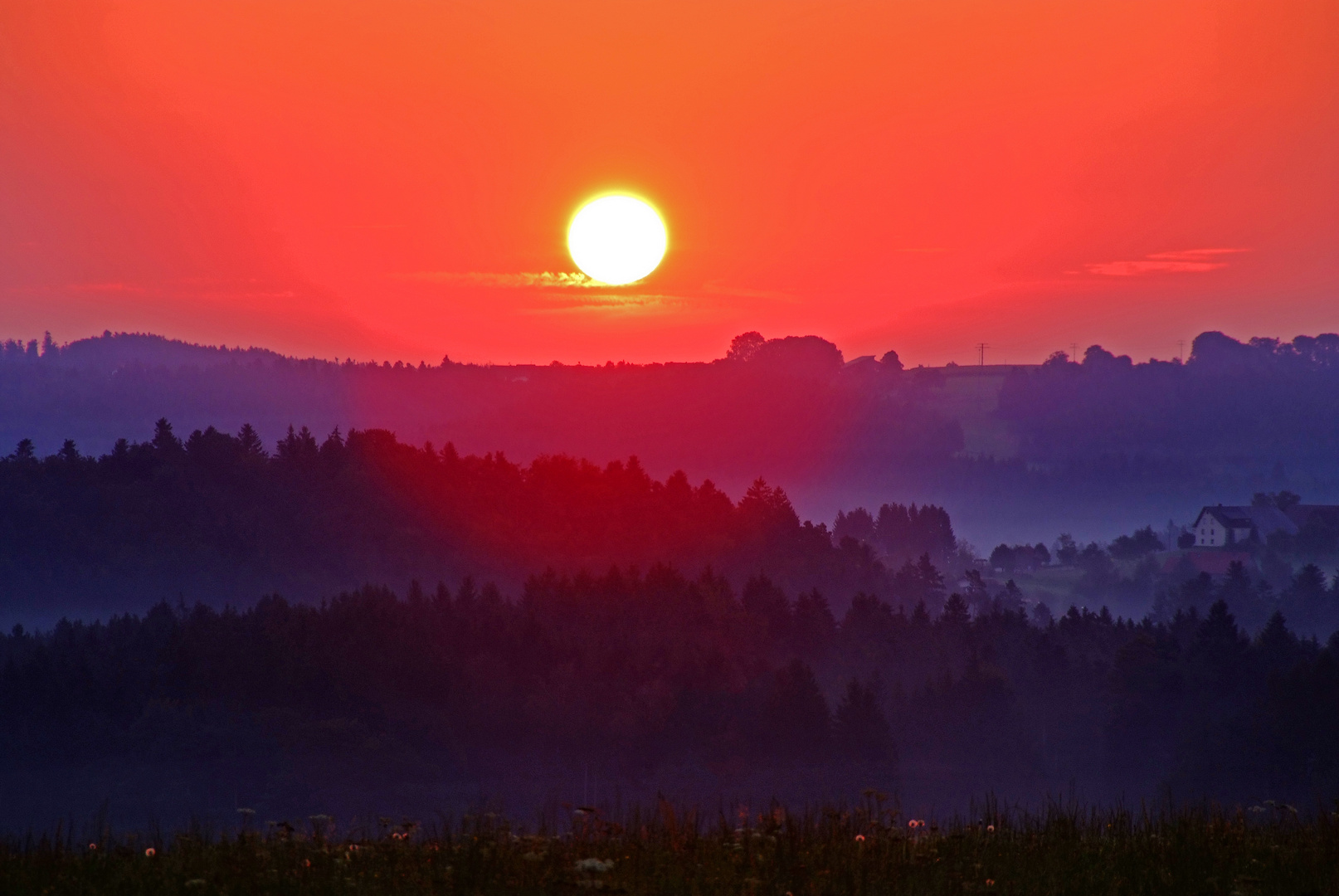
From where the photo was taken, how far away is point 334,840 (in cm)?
1270

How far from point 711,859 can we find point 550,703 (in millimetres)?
122554

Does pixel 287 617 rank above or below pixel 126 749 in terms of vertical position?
above

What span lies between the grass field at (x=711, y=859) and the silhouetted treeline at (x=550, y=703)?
355 ft

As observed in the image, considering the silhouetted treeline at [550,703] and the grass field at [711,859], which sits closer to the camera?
the grass field at [711,859]

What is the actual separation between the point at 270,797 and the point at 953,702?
69.1 meters

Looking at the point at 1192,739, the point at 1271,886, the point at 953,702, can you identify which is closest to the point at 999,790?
the point at 953,702

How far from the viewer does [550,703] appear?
131625 mm

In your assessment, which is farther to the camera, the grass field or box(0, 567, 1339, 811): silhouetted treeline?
box(0, 567, 1339, 811): silhouetted treeline

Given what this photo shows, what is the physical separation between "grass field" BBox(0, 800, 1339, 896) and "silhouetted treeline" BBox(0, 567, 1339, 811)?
10833 cm

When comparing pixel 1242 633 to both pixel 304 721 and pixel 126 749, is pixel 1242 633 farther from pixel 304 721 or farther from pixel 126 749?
pixel 126 749

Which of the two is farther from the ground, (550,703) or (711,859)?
(711,859)

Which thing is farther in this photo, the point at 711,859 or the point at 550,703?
the point at 550,703

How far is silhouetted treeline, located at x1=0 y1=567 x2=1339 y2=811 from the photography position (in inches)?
4894

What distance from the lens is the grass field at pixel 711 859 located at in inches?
428
